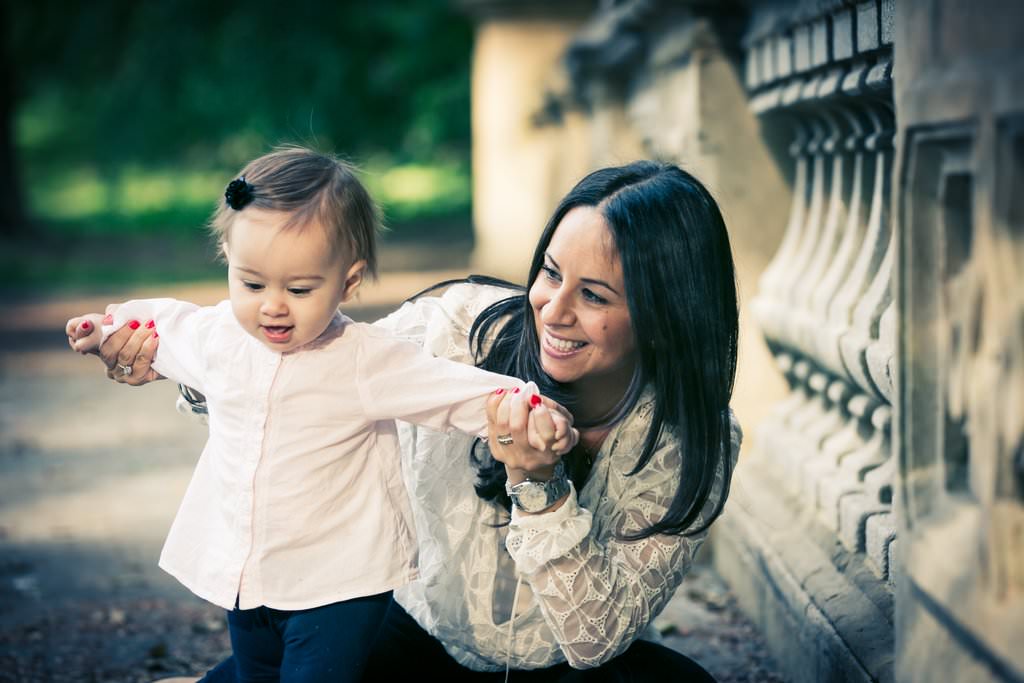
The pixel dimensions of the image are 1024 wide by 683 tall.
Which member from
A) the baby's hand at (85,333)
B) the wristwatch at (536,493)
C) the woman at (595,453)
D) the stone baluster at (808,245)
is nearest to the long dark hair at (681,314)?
the woman at (595,453)

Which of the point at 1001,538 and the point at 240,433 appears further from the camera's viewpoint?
the point at 240,433

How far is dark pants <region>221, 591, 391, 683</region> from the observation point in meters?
2.60

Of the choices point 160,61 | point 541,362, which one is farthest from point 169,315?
point 160,61

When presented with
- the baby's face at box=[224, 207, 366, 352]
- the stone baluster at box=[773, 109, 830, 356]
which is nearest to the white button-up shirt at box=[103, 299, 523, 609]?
the baby's face at box=[224, 207, 366, 352]

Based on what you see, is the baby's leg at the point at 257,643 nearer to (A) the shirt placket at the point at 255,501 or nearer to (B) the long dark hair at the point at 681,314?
(A) the shirt placket at the point at 255,501

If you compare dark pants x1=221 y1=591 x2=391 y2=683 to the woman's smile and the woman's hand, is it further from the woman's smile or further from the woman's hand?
the woman's smile

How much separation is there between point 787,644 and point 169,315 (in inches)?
71.6

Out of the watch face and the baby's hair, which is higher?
the baby's hair

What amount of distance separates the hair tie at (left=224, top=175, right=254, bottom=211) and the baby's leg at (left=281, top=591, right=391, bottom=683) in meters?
0.84

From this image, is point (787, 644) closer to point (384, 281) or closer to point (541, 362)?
point (541, 362)

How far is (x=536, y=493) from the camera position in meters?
2.46

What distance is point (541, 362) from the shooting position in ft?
9.11

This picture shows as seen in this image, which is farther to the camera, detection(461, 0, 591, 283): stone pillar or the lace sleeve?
detection(461, 0, 591, 283): stone pillar

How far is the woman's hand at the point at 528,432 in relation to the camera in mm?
2393
